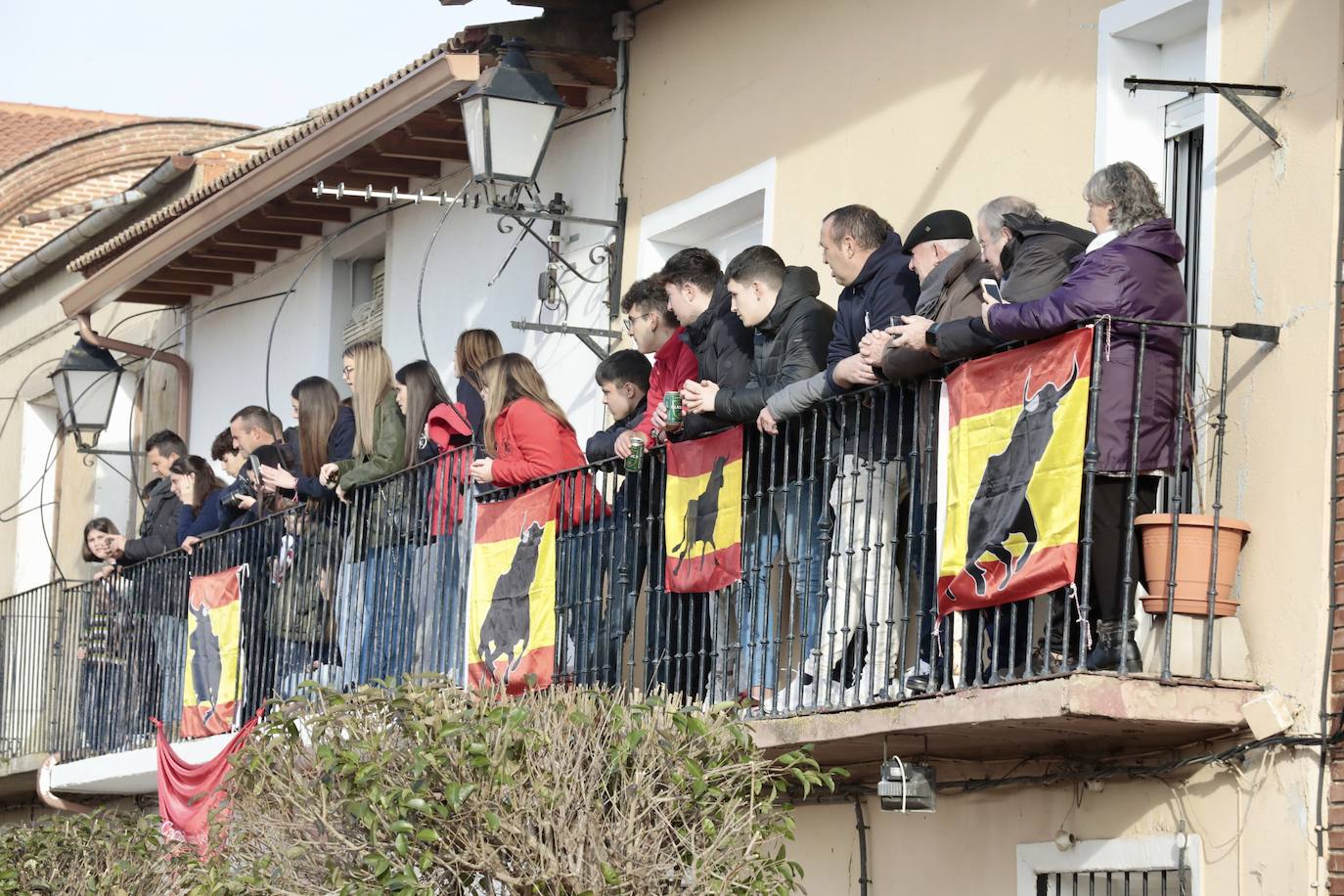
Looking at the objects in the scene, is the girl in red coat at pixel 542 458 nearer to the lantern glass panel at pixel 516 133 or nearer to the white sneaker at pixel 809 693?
the lantern glass panel at pixel 516 133

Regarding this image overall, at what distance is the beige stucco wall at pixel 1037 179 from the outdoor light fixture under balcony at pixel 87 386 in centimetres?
708

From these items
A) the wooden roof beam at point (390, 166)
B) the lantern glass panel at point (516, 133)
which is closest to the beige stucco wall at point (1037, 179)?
the lantern glass panel at point (516, 133)

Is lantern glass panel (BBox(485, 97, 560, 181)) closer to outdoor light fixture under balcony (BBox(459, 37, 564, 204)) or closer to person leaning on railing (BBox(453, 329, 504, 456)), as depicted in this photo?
outdoor light fixture under balcony (BBox(459, 37, 564, 204))

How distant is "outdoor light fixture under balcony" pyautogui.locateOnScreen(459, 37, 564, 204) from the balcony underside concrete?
14.4 ft

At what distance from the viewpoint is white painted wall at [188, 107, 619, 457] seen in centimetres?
1305

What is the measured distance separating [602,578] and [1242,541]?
3.61 m

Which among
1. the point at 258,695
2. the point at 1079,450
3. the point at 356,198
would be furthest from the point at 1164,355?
the point at 356,198

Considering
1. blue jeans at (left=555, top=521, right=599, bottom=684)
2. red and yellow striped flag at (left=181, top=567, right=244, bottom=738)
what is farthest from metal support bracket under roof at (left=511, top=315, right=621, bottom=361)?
red and yellow striped flag at (left=181, top=567, right=244, bottom=738)

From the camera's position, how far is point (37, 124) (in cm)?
2884

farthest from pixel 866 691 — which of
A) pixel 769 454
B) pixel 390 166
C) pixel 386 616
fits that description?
pixel 390 166

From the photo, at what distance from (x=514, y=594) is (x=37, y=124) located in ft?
66.3

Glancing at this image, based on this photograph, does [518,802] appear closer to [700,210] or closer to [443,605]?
[443,605]

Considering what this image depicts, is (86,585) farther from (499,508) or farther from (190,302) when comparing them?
(499,508)

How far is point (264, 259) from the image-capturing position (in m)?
17.5
